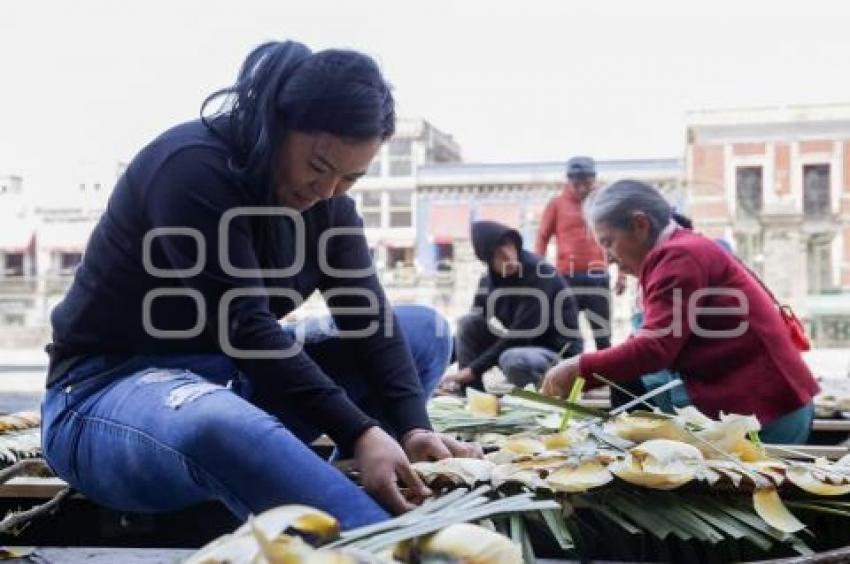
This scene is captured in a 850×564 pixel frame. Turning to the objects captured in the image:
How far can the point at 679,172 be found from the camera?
31.8 metres

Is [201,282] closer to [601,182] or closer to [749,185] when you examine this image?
[601,182]

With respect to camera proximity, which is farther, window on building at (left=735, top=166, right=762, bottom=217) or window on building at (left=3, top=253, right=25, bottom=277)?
window on building at (left=3, top=253, right=25, bottom=277)

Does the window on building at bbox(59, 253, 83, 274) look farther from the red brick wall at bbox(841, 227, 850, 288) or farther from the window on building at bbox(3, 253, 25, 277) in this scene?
the red brick wall at bbox(841, 227, 850, 288)

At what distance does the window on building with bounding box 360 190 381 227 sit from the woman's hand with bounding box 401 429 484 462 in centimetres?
3768

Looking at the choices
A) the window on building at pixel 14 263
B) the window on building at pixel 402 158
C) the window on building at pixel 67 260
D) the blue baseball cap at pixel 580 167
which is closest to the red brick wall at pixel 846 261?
the window on building at pixel 402 158

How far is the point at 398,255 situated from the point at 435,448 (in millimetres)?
37603

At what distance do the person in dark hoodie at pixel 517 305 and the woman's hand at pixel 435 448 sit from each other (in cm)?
291

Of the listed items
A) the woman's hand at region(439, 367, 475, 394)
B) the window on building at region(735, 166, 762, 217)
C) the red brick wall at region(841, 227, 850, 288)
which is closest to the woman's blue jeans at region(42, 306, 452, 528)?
the woman's hand at region(439, 367, 475, 394)

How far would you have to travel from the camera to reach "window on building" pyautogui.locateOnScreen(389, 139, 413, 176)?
39725 mm

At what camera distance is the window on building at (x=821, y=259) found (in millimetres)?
25844

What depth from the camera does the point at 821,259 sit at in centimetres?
2739

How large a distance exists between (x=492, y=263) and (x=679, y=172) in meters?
28.1

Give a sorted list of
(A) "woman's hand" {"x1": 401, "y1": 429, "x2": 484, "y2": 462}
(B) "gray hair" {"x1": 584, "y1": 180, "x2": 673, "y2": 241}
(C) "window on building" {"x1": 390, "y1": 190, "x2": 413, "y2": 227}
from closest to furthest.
Result: (A) "woman's hand" {"x1": 401, "y1": 429, "x2": 484, "y2": 462} → (B) "gray hair" {"x1": 584, "y1": 180, "x2": 673, "y2": 241} → (C) "window on building" {"x1": 390, "y1": 190, "x2": 413, "y2": 227}

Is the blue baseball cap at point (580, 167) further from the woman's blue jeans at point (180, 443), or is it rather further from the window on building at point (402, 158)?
the window on building at point (402, 158)
